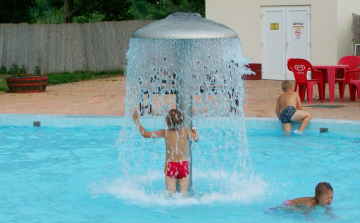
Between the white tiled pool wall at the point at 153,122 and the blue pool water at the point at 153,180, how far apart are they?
0.11 metres

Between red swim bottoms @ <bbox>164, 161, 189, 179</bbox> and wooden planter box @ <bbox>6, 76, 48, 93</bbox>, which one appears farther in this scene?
wooden planter box @ <bbox>6, 76, 48, 93</bbox>

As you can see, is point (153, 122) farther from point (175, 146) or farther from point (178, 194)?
point (175, 146)

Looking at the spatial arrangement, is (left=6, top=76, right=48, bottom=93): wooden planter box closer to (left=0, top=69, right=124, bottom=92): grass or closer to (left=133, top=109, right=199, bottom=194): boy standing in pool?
(left=0, top=69, right=124, bottom=92): grass

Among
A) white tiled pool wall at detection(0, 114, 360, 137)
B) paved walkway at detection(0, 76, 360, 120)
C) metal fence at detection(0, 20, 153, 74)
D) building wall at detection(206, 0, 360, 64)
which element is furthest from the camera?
metal fence at detection(0, 20, 153, 74)

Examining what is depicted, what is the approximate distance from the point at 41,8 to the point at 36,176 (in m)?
33.1

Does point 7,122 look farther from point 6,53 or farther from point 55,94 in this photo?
point 6,53

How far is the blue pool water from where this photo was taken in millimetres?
6172

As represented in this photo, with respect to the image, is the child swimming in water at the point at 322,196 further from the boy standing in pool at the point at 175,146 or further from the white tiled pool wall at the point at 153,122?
the white tiled pool wall at the point at 153,122

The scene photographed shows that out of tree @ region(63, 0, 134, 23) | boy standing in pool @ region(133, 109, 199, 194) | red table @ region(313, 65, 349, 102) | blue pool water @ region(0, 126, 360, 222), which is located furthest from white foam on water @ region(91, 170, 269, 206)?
tree @ region(63, 0, 134, 23)

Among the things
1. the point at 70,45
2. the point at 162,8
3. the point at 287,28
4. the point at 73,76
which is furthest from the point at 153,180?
the point at 162,8

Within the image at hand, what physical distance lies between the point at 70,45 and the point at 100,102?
9.23 metres

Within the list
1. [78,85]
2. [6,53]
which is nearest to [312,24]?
[78,85]

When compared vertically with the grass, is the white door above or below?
above

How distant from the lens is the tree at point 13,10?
25.8 metres
